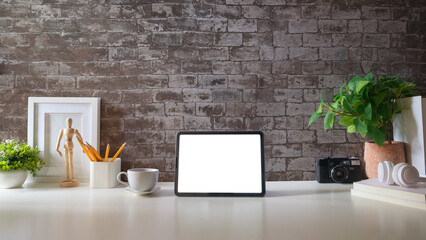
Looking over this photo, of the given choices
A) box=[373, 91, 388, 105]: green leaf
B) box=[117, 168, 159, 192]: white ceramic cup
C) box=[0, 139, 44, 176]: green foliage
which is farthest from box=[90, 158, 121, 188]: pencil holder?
box=[373, 91, 388, 105]: green leaf

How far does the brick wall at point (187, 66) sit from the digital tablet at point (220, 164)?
270 mm

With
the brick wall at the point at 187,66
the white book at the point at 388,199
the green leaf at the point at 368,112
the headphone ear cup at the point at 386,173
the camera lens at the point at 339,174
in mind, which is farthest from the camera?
the brick wall at the point at 187,66

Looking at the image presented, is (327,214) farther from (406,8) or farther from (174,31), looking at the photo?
(406,8)

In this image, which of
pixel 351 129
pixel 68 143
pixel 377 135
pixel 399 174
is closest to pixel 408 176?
pixel 399 174

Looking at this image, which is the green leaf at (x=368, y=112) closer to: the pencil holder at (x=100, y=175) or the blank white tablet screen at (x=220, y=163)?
the blank white tablet screen at (x=220, y=163)

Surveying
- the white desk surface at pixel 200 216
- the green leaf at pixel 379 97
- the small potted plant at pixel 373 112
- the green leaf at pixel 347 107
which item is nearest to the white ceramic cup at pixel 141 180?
the white desk surface at pixel 200 216

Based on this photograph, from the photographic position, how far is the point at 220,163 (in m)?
1.16

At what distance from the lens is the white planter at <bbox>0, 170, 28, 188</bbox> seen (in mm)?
1204

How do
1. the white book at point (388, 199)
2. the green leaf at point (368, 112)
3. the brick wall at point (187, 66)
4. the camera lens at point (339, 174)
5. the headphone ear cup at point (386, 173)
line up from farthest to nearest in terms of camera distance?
the brick wall at point (187, 66) → the camera lens at point (339, 174) → the green leaf at point (368, 112) → the headphone ear cup at point (386, 173) → the white book at point (388, 199)

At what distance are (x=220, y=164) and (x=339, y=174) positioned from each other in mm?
598

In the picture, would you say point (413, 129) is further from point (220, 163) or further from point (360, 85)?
point (220, 163)

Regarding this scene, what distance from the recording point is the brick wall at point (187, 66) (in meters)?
1.44

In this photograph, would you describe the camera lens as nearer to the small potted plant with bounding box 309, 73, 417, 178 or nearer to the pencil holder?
the small potted plant with bounding box 309, 73, 417, 178

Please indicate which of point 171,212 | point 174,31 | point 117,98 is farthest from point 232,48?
point 171,212
